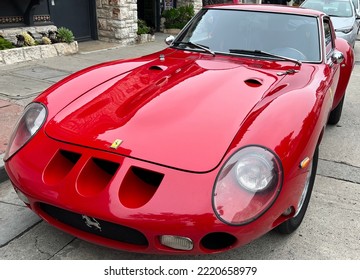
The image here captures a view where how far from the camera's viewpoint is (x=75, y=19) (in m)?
9.38

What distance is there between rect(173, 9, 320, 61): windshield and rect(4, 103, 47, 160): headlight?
61.1 inches

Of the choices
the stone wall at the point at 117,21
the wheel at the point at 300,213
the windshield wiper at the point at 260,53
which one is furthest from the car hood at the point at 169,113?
the stone wall at the point at 117,21

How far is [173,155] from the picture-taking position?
6.62 feet

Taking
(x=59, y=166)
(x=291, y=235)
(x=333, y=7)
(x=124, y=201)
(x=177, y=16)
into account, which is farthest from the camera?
(x=177, y=16)

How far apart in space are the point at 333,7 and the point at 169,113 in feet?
30.6

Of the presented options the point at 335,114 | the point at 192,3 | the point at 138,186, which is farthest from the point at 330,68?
the point at 192,3

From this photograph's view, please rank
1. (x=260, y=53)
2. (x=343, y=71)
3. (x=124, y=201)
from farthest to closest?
(x=343, y=71) < (x=260, y=53) < (x=124, y=201)

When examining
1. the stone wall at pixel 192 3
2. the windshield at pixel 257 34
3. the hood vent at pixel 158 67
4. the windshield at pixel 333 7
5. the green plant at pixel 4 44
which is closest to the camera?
the hood vent at pixel 158 67

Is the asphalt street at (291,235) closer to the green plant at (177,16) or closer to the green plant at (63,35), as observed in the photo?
the green plant at (63,35)

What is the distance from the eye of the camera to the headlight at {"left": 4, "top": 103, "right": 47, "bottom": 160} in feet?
7.72

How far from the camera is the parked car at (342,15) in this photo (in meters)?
8.89

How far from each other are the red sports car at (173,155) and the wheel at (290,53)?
35 centimetres

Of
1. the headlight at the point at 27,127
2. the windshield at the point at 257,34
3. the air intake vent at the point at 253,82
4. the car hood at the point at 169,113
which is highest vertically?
the windshield at the point at 257,34

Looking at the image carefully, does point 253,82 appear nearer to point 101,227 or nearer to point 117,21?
point 101,227
